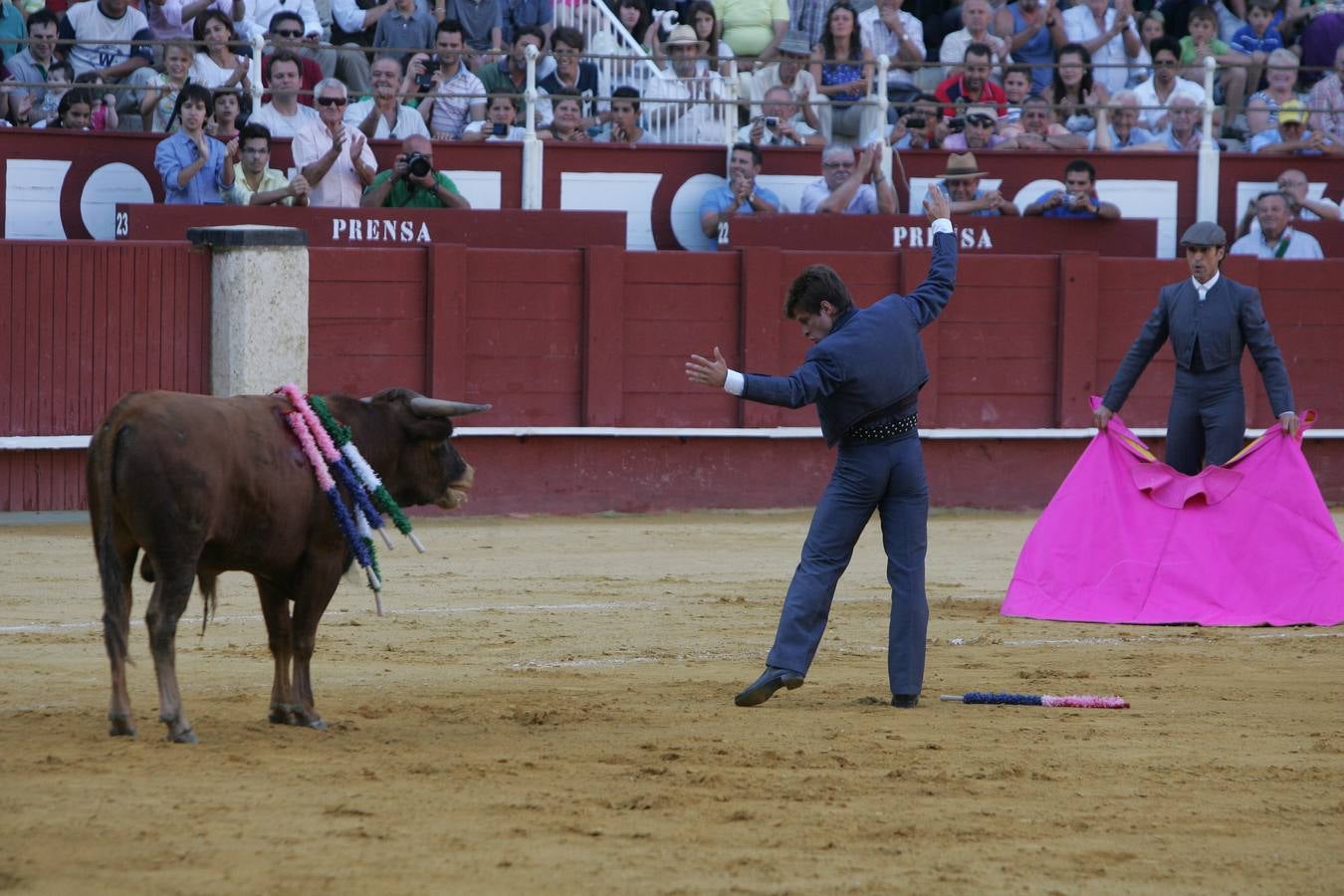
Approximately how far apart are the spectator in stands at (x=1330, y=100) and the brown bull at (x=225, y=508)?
11.3 m

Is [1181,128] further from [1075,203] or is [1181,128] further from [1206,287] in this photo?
[1206,287]

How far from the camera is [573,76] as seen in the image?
1362cm

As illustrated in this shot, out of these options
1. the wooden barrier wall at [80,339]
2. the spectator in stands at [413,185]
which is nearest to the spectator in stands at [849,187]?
the spectator in stands at [413,185]

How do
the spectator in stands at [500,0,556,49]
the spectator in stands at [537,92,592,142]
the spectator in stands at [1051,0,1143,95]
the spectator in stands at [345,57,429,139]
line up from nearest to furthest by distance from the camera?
the spectator in stands at [345,57,429,139], the spectator in stands at [537,92,592,142], the spectator in stands at [500,0,556,49], the spectator in stands at [1051,0,1143,95]

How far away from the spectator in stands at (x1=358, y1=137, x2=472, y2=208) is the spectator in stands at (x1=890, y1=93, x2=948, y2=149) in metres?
3.31

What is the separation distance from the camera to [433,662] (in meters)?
7.12

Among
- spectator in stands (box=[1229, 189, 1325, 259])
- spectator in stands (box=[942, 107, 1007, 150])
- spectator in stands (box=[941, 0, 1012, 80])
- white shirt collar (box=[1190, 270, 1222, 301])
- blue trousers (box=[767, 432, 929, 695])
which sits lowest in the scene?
blue trousers (box=[767, 432, 929, 695])

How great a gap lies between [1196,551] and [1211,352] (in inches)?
36.5

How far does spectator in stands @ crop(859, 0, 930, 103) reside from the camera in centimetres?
1452

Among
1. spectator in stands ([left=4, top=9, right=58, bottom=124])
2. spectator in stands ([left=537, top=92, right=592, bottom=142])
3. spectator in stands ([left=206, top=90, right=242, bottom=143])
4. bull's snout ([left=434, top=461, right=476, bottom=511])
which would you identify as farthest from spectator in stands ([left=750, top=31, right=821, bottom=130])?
bull's snout ([left=434, top=461, right=476, bottom=511])

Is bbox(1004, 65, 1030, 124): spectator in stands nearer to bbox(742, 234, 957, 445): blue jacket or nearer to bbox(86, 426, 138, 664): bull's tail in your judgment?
bbox(742, 234, 957, 445): blue jacket

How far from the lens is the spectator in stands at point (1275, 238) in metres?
13.8

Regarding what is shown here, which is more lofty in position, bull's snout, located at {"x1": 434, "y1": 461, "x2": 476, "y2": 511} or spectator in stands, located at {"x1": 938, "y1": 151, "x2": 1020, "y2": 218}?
spectator in stands, located at {"x1": 938, "y1": 151, "x2": 1020, "y2": 218}

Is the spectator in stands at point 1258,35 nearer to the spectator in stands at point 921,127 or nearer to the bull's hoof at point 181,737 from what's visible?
the spectator in stands at point 921,127
